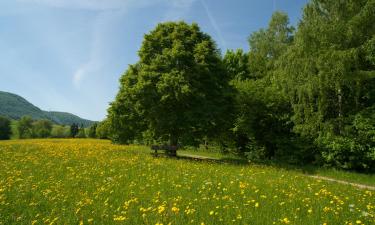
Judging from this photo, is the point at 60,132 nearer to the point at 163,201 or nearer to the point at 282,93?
the point at 282,93

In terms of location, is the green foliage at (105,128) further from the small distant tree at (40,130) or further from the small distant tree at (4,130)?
the small distant tree at (40,130)

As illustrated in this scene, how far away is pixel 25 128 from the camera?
13750 centimetres

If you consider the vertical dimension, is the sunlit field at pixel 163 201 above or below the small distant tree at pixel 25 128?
below

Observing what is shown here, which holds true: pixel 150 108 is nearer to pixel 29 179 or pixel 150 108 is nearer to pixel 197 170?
pixel 197 170

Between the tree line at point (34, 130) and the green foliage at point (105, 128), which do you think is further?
the tree line at point (34, 130)

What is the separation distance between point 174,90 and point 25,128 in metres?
131

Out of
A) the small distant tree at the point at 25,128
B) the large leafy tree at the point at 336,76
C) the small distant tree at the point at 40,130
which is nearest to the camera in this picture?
the large leafy tree at the point at 336,76

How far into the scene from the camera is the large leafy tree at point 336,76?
67.8ft

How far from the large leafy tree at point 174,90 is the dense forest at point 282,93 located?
7cm

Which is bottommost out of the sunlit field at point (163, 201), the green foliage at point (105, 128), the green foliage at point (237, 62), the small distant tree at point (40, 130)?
the sunlit field at point (163, 201)

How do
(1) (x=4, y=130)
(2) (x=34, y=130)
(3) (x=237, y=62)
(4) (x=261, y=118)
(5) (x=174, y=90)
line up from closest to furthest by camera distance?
(5) (x=174, y=90) < (4) (x=261, y=118) < (3) (x=237, y=62) < (1) (x=4, y=130) < (2) (x=34, y=130)

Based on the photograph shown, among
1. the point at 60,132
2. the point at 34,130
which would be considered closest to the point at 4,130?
the point at 34,130

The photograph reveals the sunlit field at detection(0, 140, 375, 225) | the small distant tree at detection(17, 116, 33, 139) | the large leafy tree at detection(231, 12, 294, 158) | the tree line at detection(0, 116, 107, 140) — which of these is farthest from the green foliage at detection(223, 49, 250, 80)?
the small distant tree at detection(17, 116, 33, 139)

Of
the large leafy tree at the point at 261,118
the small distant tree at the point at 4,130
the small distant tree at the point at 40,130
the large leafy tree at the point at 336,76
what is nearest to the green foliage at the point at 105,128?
the large leafy tree at the point at 261,118
